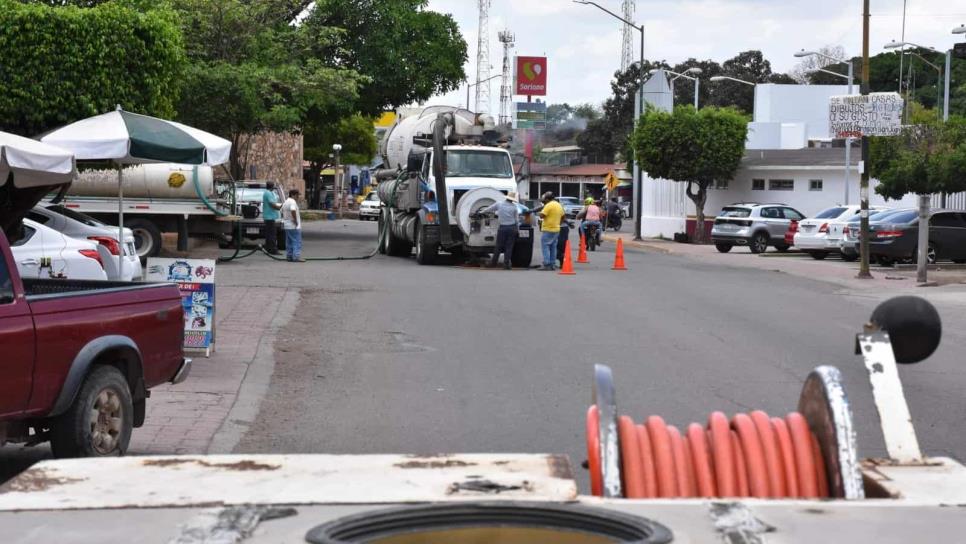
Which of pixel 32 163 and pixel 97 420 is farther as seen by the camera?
pixel 32 163

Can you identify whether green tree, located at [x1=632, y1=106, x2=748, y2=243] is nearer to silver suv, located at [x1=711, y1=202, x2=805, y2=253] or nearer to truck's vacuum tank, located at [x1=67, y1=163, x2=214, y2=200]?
silver suv, located at [x1=711, y1=202, x2=805, y2=253]

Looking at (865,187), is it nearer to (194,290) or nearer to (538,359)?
(538,359)

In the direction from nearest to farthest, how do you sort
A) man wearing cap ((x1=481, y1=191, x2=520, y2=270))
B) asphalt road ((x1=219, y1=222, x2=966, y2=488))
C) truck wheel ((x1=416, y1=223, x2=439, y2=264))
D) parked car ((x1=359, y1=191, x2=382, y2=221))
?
asphalt road ((x1=219, y1=222, x2=966, y2=488)) < man wearing cap ((x1=481, y1=191, x2=520, y2=270)) < truck wheel ((x1=416, y1=223, x2=439, y2=264)) < parked car ((x1=359, y1=191, x2=382, y2=221))

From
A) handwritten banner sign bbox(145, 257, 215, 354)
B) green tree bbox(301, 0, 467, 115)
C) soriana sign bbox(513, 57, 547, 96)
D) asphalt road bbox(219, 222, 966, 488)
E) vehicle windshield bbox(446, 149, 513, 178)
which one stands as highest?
soriana sign bbox(513, 57, 547, 96)

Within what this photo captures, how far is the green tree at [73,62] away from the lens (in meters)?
23.5

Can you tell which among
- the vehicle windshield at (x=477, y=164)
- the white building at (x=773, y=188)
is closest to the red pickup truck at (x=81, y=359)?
the vehicle windshield at (x=477, y=164)

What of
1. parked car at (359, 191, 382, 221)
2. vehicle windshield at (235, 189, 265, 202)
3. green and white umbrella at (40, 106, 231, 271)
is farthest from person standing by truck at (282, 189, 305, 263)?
parked car at (359, 191, 382, 221)

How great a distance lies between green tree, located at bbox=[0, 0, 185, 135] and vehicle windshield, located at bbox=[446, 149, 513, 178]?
7.04 meters

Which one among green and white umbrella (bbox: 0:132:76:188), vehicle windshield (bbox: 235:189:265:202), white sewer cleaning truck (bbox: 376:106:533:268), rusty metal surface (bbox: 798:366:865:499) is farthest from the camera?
vehicle windshield (bbox: 235:189:265:202)

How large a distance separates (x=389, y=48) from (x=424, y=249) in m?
13.9

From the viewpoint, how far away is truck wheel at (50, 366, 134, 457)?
25.3ft

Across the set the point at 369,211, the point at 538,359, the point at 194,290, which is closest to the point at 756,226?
the point at 538,359

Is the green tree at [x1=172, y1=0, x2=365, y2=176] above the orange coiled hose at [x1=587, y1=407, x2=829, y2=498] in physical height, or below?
above

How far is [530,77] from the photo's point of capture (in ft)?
327
